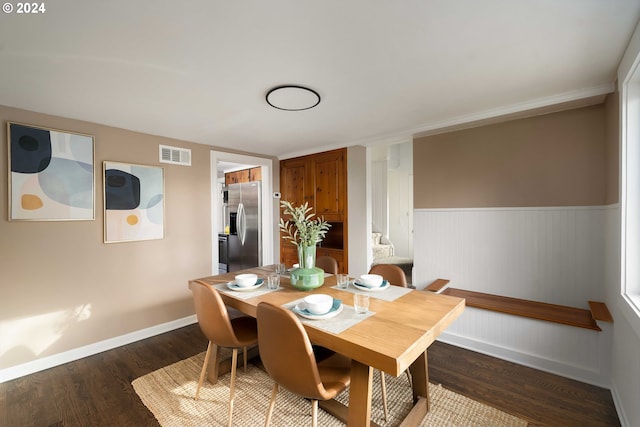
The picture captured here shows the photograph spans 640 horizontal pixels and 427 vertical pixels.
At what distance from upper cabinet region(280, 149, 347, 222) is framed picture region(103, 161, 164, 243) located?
73.2 inches

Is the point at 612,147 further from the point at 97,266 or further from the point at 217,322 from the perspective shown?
the point at 97,266

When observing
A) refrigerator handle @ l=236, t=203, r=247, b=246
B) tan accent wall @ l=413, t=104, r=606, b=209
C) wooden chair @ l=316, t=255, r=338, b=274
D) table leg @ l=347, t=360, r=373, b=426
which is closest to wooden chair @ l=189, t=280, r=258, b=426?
table leg @ l=347, t=360, r=373, b=426

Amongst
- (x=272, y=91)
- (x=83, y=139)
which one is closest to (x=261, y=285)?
(x=272, y=91)

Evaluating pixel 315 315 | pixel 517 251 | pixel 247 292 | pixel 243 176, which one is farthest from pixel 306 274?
pixel 243 176

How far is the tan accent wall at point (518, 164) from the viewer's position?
91.7 inches

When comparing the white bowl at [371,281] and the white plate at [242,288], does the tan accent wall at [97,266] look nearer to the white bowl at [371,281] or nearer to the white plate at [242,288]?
the white plate at [242,288]

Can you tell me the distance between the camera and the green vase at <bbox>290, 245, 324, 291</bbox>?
2.00 metres

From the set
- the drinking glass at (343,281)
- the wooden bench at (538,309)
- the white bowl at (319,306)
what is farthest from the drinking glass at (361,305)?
the wooden bench at (538,309)

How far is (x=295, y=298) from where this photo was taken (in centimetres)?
184

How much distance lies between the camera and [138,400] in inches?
79.6

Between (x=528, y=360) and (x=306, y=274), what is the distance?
2108mm

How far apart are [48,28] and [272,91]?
1.22m

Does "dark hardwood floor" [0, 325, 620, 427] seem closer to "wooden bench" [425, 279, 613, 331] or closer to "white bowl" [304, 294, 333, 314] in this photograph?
"wooden bench" [425, 279, 613, 331]

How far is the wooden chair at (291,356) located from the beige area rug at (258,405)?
601 millimetres
